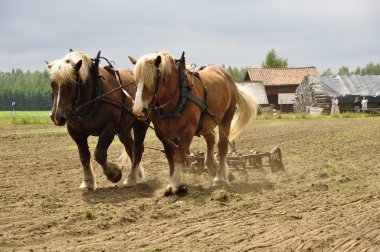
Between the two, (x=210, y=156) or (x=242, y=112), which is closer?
(x=210, y=156)

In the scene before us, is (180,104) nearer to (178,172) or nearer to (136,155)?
(178,172)

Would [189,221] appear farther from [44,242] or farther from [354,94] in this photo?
[354,94]

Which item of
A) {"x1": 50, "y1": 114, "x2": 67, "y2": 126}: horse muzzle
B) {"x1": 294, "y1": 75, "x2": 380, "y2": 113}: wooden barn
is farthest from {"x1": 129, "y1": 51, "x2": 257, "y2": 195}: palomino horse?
{"x1": 294, "y1": 75, "x2": 380, "y2": 113}: wooden barn

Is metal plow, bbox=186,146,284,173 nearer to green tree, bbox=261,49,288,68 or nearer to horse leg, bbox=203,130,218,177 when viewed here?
horse leg, bbox=203,130,218,177

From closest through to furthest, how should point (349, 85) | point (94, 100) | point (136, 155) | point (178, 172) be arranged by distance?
point (178, 172) → point (94, 100) → point (136, 155) → point (349, 85)

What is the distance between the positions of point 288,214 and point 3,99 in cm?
12549

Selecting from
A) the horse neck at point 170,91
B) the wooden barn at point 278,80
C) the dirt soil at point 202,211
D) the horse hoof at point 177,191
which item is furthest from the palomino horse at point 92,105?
the wooden barn at point 278,80

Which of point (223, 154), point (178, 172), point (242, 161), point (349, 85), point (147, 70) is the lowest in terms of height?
point (242, 161)

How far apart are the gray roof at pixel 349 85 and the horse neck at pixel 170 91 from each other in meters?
36.4

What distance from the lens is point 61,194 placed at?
8078 mm

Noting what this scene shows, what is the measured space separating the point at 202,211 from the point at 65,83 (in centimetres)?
284

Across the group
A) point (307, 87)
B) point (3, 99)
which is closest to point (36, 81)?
point (3, 99)

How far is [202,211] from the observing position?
6.65m

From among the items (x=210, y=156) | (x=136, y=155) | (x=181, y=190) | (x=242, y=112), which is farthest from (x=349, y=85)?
(x=181, y=190)
